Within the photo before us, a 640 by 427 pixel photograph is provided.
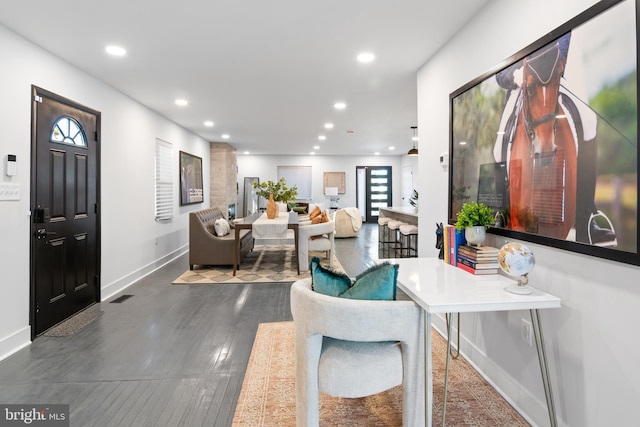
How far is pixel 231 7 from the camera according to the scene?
7.77 feet

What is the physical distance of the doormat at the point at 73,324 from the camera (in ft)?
9.74

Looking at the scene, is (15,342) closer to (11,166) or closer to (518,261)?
(11,166)

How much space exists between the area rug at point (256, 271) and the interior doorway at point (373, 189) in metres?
6.25

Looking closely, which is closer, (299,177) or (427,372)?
(427,372)

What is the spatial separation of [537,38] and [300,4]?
1.50 m

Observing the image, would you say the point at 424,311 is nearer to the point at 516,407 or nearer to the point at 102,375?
the point at 516,407

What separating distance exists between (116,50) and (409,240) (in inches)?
183

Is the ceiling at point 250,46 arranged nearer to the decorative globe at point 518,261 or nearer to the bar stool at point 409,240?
the decorative globe at point 518,261

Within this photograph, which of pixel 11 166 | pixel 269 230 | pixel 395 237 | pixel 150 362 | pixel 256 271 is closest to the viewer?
pixel 150 362

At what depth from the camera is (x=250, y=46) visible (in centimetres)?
300

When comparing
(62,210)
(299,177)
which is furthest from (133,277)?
(299,177)

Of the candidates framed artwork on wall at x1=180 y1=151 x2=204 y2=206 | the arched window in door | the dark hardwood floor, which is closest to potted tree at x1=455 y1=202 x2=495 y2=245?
the dark hardwood floor

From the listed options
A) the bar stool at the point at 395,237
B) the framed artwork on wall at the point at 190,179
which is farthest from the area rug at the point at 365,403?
the framed artwork on wall at the point at 190,179

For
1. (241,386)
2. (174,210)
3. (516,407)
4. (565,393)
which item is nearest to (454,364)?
(516,407)
